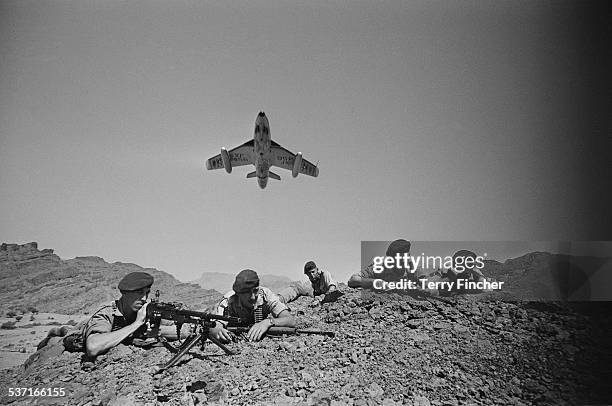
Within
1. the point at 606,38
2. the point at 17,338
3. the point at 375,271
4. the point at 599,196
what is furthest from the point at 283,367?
the point at 606,38

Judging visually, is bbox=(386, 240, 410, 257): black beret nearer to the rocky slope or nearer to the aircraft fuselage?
the rocky slope

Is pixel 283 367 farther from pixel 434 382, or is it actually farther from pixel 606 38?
pixel 606 38

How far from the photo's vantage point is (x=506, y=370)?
3.38 metres

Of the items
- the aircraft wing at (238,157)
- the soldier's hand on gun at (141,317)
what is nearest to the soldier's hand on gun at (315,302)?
the soldier's hand on gun at (141,317)

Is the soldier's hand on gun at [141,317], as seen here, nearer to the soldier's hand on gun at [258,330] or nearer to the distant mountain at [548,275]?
the soldier's hand on gun at [258,330]

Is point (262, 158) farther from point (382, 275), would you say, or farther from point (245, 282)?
point (382, 275)

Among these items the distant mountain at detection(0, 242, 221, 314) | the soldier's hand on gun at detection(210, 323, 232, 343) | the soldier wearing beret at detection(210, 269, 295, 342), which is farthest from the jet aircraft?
the soldier's hand on gun at detection(210, 323, 232, 343)

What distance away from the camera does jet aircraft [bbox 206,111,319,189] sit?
491 centimetres

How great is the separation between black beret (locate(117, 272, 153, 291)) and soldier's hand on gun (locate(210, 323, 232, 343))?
829 millimetres

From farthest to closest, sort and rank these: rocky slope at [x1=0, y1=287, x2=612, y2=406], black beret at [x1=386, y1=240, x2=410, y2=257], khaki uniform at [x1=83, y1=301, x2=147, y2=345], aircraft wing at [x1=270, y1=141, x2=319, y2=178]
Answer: aircraft wing at [x1=270, y1=141, x2=319, y2=178], black beret at [x1=386, y1=240, x2=410, y2=257], khaki uniform at [x1=83, y1=301, x2=147, y2=345], rocky slope at [x1=0, y1=287, x2=612, y2=406]

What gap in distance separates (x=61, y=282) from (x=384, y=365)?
371 centimetres

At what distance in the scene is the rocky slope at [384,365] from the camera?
314cm

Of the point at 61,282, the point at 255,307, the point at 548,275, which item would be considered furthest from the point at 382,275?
the point at 61,282

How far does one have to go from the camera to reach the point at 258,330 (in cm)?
342
